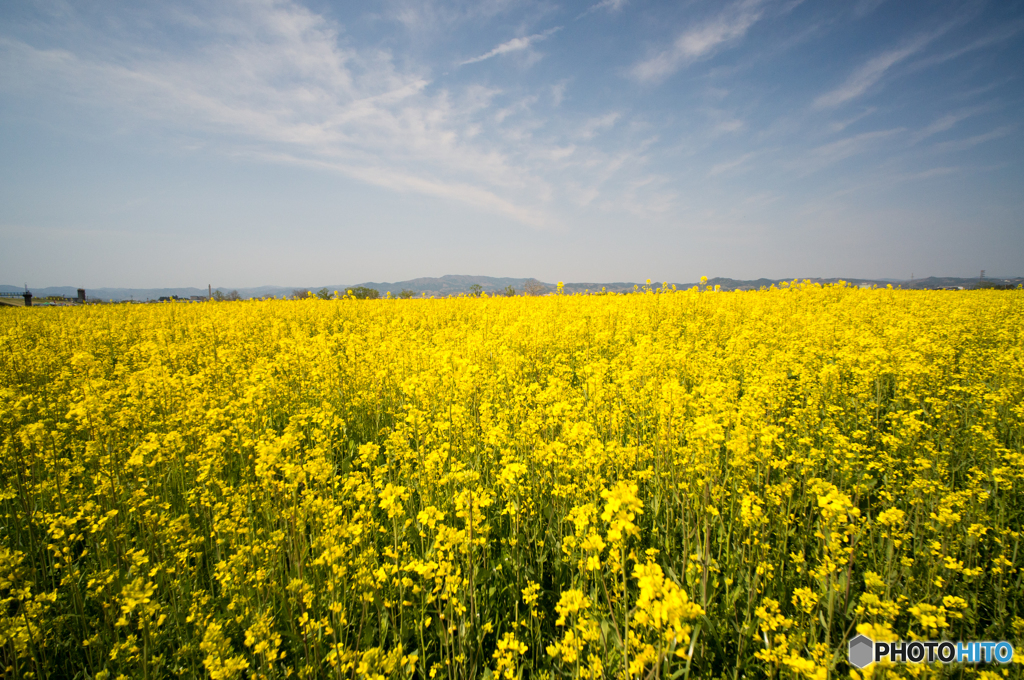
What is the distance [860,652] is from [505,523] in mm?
2481

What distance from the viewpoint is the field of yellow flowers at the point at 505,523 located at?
2.07 m

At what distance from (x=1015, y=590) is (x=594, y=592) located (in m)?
3.07

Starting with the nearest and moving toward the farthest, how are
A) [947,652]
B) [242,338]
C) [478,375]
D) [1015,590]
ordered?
[947,652] → [1015,590] → [478,375] → [242,338]

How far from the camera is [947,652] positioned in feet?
7.39

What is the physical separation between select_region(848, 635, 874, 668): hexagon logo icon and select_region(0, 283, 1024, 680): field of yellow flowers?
148 mm

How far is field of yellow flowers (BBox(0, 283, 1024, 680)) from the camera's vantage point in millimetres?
2074

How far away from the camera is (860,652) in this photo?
7.18 ft

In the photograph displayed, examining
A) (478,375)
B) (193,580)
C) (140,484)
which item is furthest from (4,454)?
(478,375)

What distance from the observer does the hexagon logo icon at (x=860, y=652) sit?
6.91 feet

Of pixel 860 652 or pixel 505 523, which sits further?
pixel 505 523

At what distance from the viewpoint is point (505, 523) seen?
354cm

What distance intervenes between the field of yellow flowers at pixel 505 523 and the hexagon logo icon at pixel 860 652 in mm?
148

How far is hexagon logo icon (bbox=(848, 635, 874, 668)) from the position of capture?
2.11 metres

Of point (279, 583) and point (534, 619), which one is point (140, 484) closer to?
point (279, 583)
